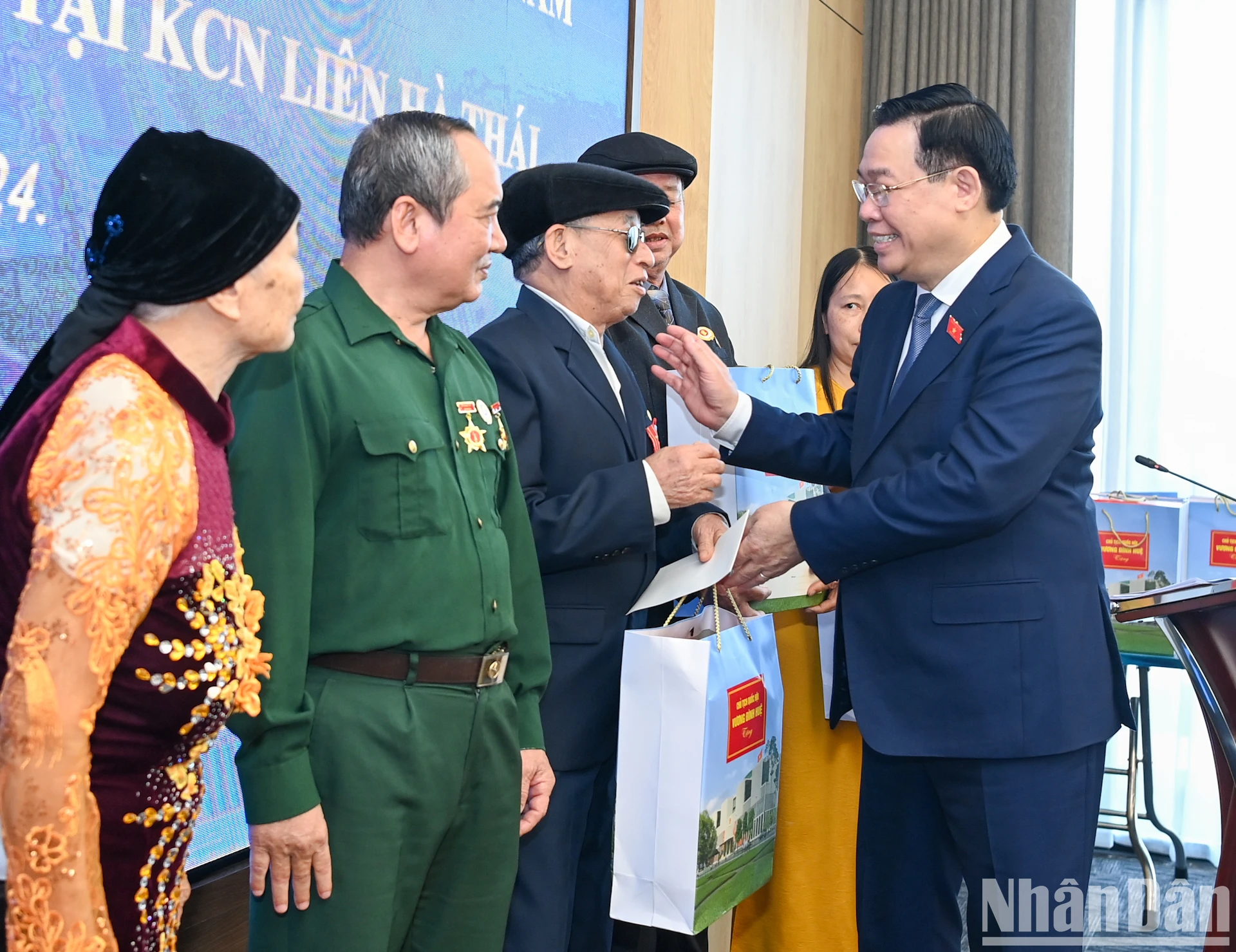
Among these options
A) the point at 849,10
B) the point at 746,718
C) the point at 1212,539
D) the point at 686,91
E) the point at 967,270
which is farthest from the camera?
the point at 849,10

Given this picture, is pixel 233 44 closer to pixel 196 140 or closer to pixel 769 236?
pixel 196 140

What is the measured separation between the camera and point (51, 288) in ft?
5.33

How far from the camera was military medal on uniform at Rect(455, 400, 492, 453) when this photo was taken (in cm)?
155

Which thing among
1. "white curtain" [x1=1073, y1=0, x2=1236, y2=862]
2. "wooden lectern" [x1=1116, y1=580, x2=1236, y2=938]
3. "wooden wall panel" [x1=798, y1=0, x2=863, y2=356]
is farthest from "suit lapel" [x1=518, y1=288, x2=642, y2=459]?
"white curtain" [x1=1073, y1=0, x2=1236, y2=862]

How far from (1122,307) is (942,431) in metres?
3.09

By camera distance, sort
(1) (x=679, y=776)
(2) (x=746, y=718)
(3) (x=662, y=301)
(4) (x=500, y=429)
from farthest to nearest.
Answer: (3) (x=662, y=301) → (2) (x=746, y=718) → (1) (x=679, y=776) → (4) (x=500, y=429)

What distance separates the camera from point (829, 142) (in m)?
4.77

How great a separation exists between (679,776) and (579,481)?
19.3 inches

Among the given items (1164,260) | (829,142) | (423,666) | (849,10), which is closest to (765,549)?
(423,666)

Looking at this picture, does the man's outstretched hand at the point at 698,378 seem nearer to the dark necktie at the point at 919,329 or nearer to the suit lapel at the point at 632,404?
the suit lapel at the point at 632,404

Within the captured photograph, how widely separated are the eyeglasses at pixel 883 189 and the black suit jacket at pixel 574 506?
607 millimetres

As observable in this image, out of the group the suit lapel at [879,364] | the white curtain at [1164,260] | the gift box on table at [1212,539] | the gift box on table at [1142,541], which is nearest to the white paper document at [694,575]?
the suit lapel at [879,364]

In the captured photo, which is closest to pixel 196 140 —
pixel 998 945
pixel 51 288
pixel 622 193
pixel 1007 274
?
pixel 51 288

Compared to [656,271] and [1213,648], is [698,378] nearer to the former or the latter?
[656,271]
